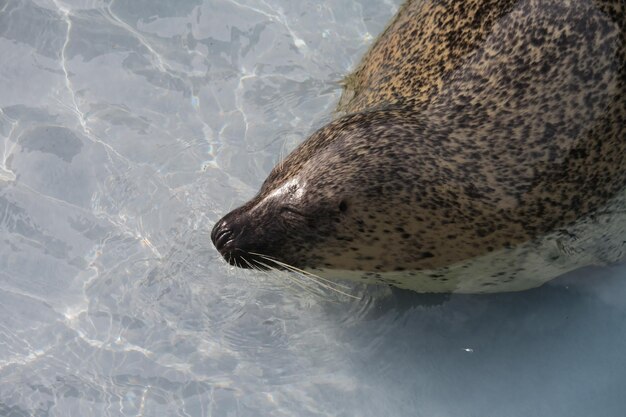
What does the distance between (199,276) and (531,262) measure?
180cm

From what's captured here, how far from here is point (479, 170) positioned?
4.06 metres

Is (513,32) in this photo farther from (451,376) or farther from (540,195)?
(451,376)

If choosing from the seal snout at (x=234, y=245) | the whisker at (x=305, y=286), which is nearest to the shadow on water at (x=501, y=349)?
the whisker at (x=305, y=286)

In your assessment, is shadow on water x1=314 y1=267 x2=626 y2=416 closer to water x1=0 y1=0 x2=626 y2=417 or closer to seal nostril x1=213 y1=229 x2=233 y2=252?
water x1=0 y1=0 x2=626 y2=417

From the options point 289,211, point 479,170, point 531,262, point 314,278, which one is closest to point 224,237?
point 289,211

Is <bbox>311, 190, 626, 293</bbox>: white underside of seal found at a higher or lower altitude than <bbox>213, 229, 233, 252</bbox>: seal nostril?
higher

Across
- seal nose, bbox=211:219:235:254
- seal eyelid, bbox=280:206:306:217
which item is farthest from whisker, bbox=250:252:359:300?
seal eyelid, bbox=280:206:306:217

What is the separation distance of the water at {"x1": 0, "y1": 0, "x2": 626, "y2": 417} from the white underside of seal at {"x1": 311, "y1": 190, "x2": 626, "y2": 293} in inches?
6.9

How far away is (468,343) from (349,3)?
2700mm

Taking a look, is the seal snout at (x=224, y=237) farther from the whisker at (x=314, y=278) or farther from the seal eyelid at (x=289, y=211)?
the seal eyelid at (x=289, y=211)

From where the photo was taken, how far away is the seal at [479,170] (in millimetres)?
3980

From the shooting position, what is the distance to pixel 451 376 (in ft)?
14.6

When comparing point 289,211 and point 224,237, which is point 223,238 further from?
point 289,211

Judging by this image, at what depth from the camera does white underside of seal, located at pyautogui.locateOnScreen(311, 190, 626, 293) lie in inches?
165
